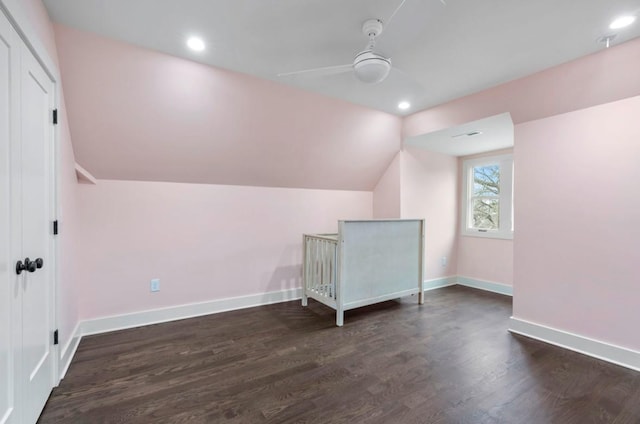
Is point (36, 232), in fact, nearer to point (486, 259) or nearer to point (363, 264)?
point (363, 264)

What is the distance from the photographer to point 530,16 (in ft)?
6.15

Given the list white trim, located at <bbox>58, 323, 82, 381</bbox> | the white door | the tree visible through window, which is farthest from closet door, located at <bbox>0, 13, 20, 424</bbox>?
the tree visible through window

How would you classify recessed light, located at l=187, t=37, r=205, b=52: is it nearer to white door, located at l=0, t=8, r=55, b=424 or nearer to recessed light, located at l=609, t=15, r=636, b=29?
white door, located at l=0, t=8, r=55, b=424

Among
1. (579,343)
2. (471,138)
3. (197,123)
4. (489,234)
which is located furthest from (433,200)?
(197,123)

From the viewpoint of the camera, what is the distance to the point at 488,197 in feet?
14.7

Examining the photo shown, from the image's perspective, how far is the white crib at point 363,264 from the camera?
3.05 metres

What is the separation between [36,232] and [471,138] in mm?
4342

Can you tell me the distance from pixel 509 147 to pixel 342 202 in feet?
8.41

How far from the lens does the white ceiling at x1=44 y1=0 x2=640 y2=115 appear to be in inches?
70.4

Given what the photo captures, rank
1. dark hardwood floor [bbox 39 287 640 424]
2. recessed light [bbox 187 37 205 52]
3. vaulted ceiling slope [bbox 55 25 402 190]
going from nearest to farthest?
dark hardwood floor [bbox 39 287 640 424] → recessed light [bbox 187 37 205 52] → vaulted ceiling slope [bbox 55 25 402 190]

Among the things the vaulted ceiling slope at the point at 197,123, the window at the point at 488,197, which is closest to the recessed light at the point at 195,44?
the vaulted ceiling slope at the point at 197,123

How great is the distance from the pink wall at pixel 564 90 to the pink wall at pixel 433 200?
106cm

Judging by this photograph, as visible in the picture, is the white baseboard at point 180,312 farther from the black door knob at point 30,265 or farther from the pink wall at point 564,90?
the pink wall at point 564,90

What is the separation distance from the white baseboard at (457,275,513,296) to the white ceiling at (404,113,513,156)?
204 cm
